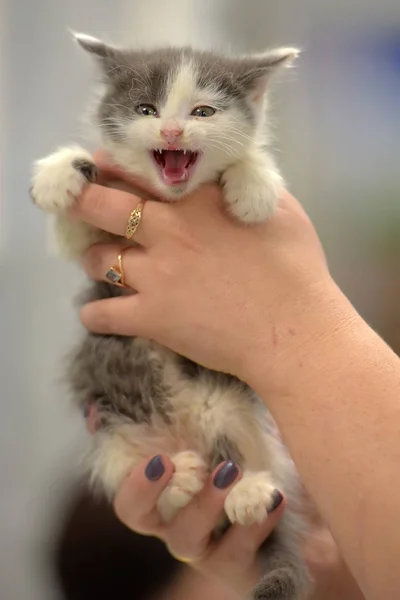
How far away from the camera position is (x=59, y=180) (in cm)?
95

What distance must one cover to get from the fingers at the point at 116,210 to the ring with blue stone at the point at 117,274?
5 centimetres

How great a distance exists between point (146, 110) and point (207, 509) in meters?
0.68

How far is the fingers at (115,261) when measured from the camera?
3.13 ft

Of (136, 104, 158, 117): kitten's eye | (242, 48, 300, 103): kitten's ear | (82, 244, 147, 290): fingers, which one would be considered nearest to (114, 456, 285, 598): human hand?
(82, 244, 147, 290): fingers

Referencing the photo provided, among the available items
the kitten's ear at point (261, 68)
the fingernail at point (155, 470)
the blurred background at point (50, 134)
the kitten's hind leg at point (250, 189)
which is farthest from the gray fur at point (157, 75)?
the fingernail at point (155, 470)

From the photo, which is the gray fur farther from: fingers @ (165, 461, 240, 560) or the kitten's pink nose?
fingers @ (165, 461, 240, 560)

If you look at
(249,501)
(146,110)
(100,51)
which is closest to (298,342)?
(249,501)

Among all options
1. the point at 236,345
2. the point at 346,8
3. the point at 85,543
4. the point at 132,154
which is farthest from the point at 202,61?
the point at 85,543

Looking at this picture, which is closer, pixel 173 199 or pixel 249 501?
pixel 249 501

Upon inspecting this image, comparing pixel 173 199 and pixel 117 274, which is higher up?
pixel 173 199

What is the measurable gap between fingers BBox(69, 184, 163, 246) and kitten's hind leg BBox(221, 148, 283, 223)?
0.13 m

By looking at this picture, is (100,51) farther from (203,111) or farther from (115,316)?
(115,316)

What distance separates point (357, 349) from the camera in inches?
31.5

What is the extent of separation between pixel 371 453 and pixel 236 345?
0.26 meters
